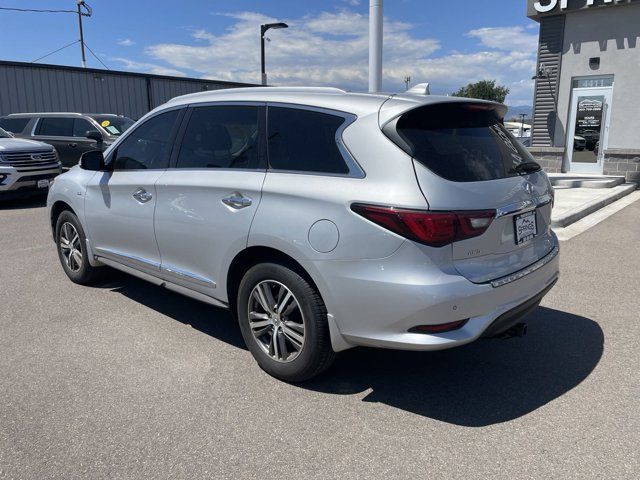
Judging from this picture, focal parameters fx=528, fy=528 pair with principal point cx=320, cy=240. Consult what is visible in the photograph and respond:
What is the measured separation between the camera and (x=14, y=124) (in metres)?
13.8

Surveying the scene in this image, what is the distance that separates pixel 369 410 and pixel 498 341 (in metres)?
1.45

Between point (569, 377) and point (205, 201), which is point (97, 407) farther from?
point (569, 377)

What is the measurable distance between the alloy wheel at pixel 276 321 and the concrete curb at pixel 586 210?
6111 millimetres

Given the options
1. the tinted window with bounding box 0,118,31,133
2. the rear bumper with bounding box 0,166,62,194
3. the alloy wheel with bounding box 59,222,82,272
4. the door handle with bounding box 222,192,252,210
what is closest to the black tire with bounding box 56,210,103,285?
the alloy wheel with bounding box 59,222,82,272

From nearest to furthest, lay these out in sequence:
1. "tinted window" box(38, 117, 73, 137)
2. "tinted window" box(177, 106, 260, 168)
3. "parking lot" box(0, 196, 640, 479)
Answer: "parking lot" box(0, 196, 640, 479)
"tinted window" box(177, 106, 260, 168)
"tinted window" box(38, 117, 73, 137)

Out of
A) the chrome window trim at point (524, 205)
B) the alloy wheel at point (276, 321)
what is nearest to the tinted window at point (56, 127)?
the alloy wheel at point (276, 321)

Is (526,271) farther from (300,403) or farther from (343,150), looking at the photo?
(300,403)

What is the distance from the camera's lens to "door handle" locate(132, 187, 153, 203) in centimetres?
407

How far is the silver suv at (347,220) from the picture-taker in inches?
107

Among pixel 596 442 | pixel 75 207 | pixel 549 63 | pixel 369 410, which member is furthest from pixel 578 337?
pixel 549 63

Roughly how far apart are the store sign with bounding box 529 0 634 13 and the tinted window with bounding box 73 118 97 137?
13036 millimetres

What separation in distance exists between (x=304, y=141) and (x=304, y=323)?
1093 mm

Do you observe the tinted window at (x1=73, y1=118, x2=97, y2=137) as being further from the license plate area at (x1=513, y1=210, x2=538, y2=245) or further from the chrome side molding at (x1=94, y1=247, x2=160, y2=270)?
the license plate area at (x1=513, y1=210, x2=538, y2=245)

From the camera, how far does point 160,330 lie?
4.20m
